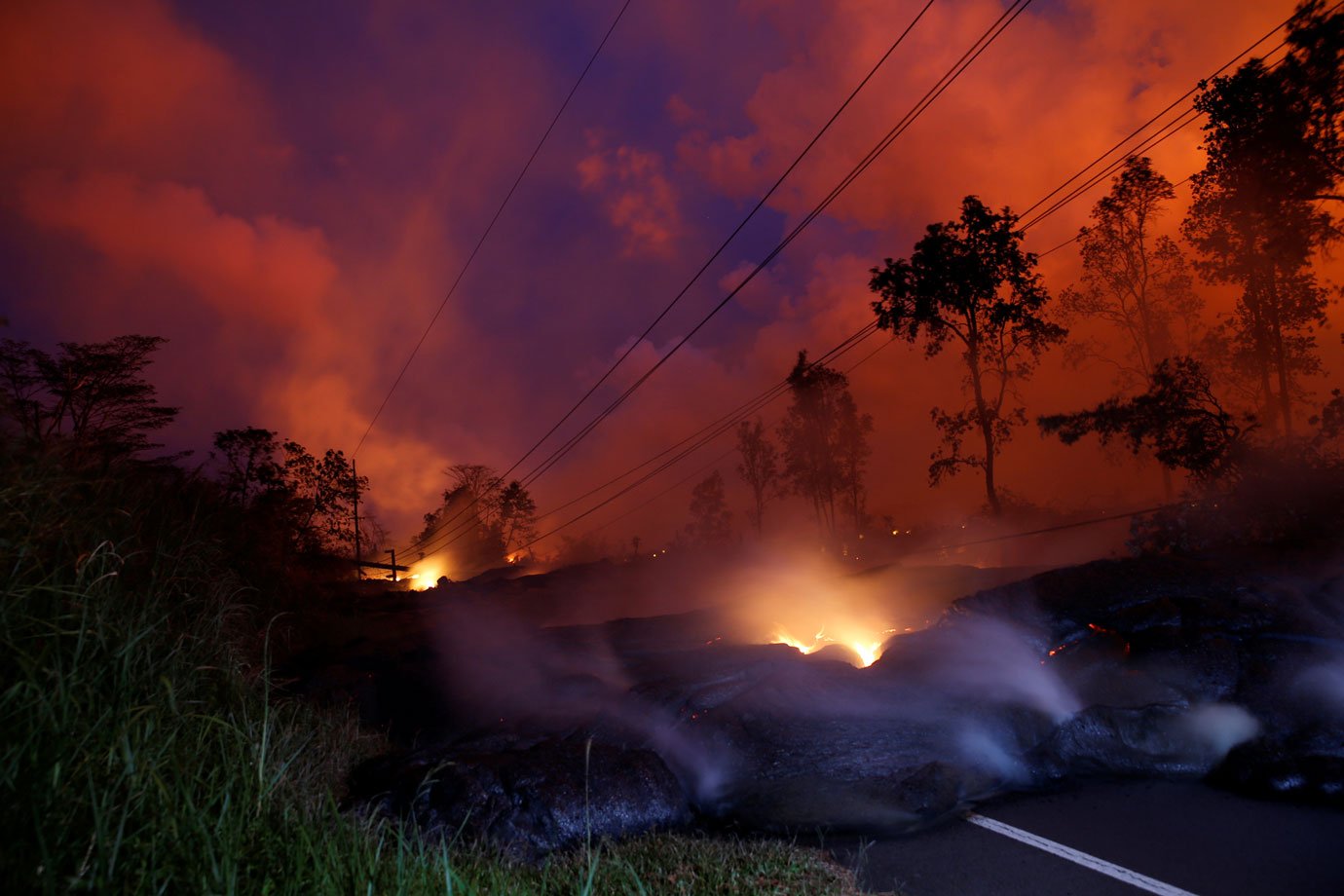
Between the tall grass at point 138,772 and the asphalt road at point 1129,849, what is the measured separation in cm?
216

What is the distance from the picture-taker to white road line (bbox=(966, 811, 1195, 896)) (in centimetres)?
611

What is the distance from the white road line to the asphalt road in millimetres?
51

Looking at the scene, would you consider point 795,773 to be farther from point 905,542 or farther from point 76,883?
point 905,542

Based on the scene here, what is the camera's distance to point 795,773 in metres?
9.66

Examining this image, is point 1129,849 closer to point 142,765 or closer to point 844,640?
point 142,765

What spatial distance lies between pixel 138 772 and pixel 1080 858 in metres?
7.91

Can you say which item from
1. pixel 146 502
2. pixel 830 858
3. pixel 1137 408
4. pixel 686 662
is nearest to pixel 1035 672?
pixel 686 662

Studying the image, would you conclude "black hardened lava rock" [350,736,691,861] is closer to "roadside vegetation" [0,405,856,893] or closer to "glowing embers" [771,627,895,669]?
"roadside vegetation" [0,405,856,893]

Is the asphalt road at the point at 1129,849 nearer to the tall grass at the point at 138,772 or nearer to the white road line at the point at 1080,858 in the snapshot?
the white road line at the point at 1080,858

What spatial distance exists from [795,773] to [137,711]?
833 centimetres

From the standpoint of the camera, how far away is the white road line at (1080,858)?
6109 mm

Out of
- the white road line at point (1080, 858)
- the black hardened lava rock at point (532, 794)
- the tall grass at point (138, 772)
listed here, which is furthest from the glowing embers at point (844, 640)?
the tall grass at point (138, 772)

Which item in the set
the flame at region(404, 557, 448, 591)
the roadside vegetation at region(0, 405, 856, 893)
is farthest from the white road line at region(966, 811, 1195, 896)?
the flame at region(404, 557, 448, 591)

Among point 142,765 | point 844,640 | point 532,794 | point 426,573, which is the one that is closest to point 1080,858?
point 532,794
